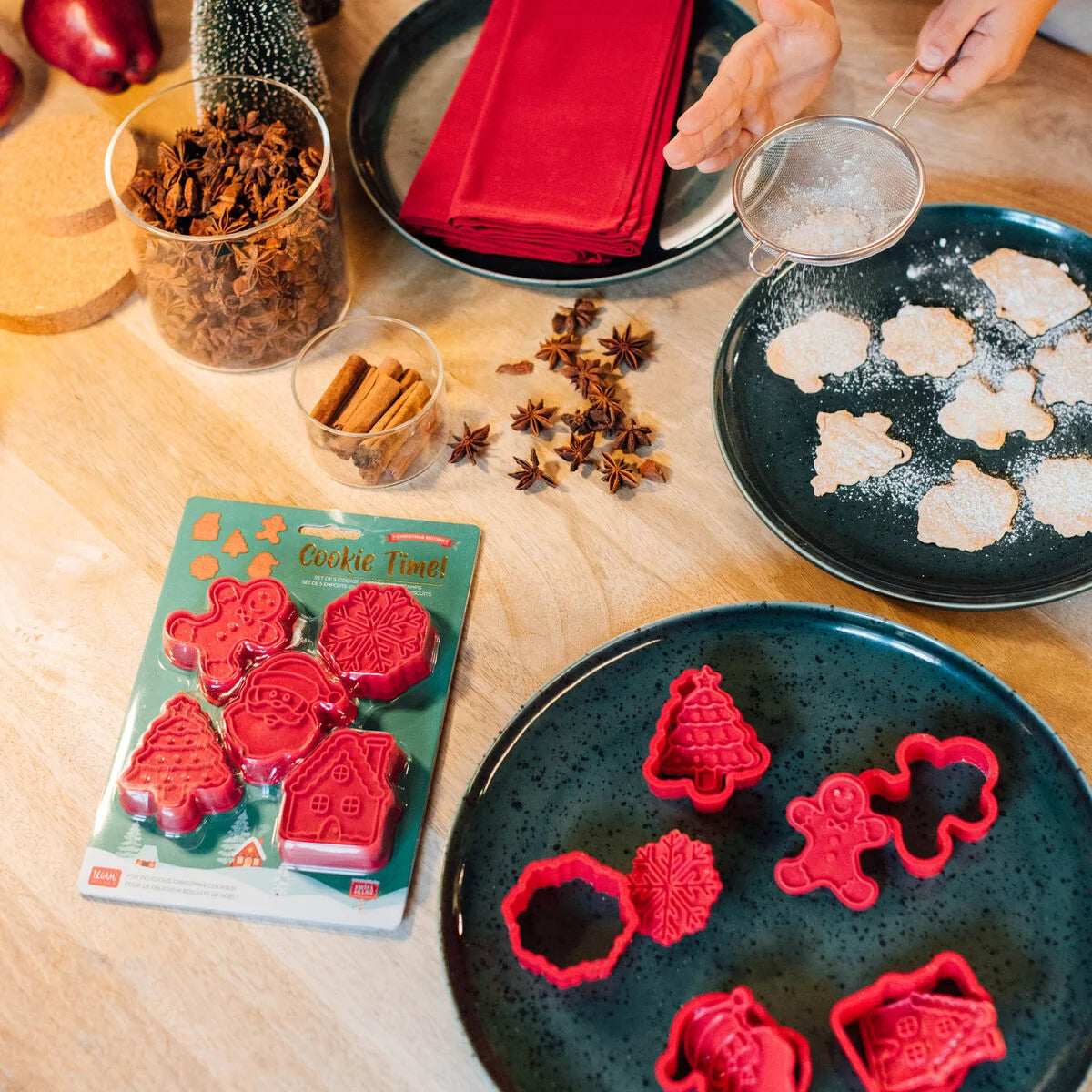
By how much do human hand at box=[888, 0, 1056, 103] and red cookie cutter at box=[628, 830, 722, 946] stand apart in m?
0.88

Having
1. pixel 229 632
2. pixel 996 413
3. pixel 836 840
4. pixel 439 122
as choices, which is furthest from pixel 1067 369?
pixel 229 632

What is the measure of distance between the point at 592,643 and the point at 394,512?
10.8 inches

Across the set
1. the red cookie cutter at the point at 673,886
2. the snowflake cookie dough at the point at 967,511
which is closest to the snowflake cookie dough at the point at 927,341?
the snowflake cookie dough at the point at 967,511

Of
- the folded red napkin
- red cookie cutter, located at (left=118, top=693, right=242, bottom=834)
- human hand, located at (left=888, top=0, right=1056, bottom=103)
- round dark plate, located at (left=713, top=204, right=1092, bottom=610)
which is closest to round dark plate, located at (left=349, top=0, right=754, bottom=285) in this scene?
the folded red napkin

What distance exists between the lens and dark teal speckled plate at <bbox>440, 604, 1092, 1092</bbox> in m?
0.92

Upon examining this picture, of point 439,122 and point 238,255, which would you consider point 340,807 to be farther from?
point 439,122

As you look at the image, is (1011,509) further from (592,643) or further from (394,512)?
(394,512)

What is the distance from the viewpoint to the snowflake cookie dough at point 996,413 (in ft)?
3.83

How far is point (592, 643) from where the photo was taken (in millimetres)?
1132

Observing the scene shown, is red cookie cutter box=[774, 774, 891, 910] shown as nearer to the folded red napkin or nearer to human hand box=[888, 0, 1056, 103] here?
the folded red napkin

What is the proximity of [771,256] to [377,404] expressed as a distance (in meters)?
0.52

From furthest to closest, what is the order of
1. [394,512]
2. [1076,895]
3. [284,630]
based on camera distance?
[394,512], [284,630], [1076,895]

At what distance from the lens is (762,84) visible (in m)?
1.25

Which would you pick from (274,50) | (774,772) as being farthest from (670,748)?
(274,50)
